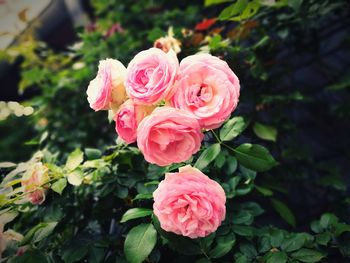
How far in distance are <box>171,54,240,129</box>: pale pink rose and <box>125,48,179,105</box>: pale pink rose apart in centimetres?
3

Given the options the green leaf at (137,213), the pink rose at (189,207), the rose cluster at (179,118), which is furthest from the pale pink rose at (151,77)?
the green leaf at (137,213)

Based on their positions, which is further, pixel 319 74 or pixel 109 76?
pixel 319 74

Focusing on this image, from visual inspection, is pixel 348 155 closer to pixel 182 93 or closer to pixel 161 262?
pixel 161 262

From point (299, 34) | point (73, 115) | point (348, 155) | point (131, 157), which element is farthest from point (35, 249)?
point (348, 155)

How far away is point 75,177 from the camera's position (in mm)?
852

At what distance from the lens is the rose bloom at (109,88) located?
2.32 feet

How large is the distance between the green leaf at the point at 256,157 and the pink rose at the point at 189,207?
17 centimetres

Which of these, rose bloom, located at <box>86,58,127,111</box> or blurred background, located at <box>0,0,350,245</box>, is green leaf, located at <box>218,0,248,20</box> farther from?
rose bloom, located at <box>86,58,127,111</box>

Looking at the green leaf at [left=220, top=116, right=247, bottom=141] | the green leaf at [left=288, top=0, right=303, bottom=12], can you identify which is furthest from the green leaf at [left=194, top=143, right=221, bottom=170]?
the green leaf at [left=288, top=0, right=303, bottom=12]

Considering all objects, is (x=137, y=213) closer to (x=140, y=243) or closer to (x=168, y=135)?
(x=140, y=243)

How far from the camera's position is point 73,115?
201cm

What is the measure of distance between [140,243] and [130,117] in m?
0.30

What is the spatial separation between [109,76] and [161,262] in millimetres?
546

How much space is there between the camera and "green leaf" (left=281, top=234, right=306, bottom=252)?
83 cm
